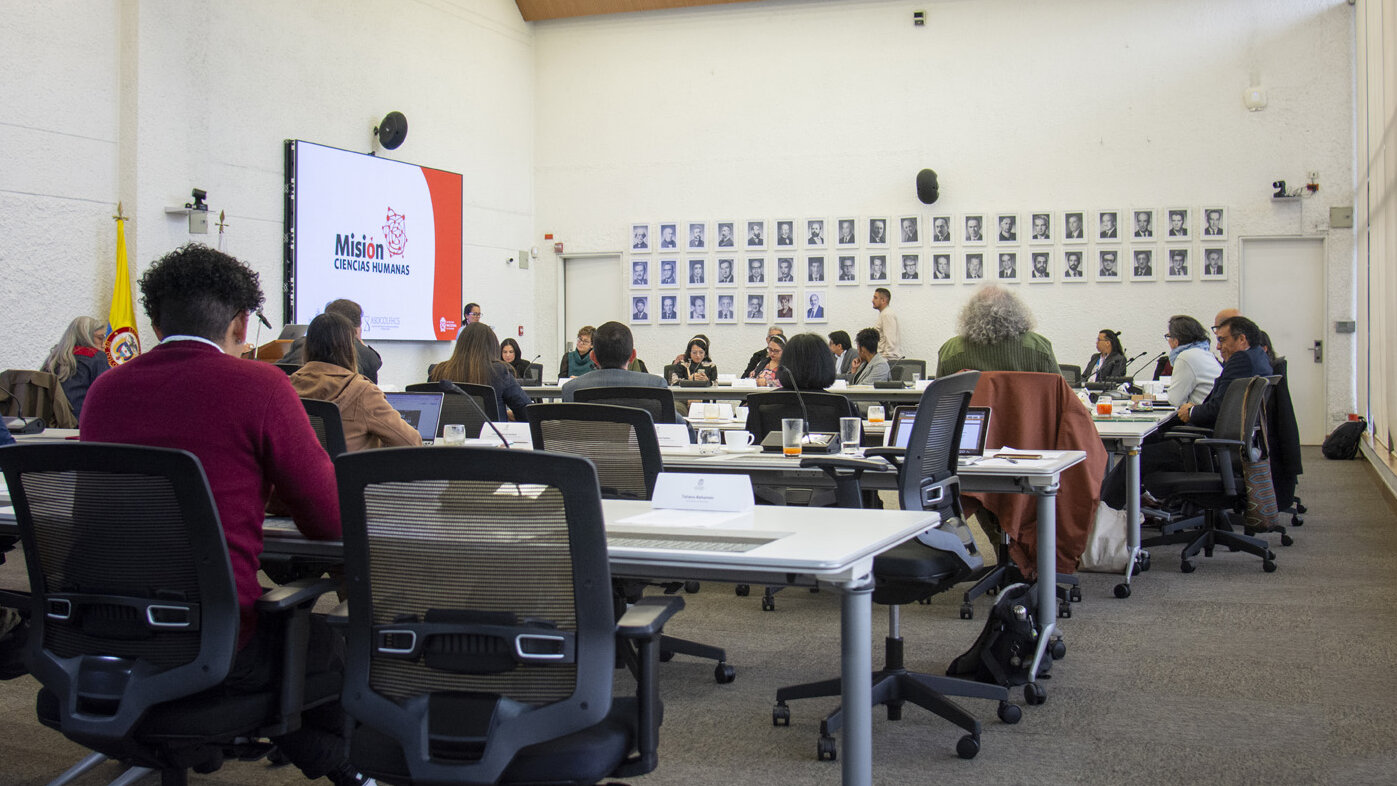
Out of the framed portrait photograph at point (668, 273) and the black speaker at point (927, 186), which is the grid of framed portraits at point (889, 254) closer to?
the framed portrait photograph at point (668, 273)

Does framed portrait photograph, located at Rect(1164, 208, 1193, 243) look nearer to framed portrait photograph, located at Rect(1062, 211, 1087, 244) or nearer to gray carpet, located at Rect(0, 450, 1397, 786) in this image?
framed portrait photograph, located at Rect(1062, 211, 1087, 244)

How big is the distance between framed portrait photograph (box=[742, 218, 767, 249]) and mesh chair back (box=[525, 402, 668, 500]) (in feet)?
30.9

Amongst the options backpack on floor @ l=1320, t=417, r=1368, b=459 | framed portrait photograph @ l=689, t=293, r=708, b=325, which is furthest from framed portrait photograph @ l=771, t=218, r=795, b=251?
backpack on floor @ l=1320, t=417, r=1368, b=459

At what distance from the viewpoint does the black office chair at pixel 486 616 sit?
5.46 feet

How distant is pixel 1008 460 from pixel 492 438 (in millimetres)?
1884

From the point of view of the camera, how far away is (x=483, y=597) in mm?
1711

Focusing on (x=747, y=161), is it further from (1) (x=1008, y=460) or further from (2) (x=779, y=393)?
(1) (x=1008, y=460)

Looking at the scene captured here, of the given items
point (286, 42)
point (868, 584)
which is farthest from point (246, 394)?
point (286, 42)

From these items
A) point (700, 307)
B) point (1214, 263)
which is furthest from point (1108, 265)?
point (700, 307)

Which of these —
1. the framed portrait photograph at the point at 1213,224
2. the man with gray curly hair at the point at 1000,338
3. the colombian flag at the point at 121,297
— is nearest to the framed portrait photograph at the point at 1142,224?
the framed portrait photograph at the point at 1213,224

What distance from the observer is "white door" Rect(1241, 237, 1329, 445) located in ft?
36.5

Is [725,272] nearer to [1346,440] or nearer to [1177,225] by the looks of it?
[1177,225]

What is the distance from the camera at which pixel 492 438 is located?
439cm

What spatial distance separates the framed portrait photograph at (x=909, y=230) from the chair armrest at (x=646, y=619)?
1058 centimetres
